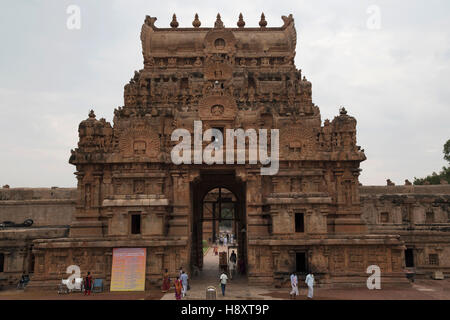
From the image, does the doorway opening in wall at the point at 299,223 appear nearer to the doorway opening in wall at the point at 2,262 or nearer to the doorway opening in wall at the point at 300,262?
the doorway opening in wall at the point at 300,262

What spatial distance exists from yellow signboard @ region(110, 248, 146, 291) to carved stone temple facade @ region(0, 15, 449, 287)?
530 millimetres

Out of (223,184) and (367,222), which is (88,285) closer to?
(223,184)

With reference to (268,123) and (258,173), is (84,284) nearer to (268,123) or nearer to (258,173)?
(258,173)

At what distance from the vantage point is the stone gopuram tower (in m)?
22.5

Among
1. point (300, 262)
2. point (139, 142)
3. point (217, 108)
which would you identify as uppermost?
point (217, 108)

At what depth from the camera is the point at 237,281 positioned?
24.6 meters

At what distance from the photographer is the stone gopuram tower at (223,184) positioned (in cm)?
2247

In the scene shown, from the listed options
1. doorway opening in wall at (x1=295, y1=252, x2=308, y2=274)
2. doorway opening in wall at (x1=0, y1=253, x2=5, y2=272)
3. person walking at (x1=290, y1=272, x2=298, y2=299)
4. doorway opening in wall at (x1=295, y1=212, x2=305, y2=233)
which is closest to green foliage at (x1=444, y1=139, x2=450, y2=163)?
doorway opening in wall at (x1=295, y1=212, x2=305, y2=233)

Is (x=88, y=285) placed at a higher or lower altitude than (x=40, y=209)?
lower

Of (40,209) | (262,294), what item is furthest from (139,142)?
(40,209)

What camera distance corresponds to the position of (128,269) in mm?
21906

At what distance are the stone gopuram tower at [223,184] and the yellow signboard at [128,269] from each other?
487 mm

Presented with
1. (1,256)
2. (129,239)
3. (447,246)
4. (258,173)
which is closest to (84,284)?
(129,239)

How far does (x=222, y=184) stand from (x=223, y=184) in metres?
0.09
